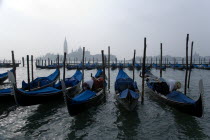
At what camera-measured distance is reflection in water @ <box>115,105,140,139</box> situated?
20.4 ft

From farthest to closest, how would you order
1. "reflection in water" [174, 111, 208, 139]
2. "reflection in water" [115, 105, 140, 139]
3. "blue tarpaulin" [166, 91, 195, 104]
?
"blue tarpaulin" [166, 91, 195, 104], "reflection in water" [115, 105, 140, 139], "reflection in water" [174, 111, 208, 139]

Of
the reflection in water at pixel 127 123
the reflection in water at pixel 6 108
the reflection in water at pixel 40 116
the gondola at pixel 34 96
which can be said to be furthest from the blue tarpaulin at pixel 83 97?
the reflection in water at pixel 6 108

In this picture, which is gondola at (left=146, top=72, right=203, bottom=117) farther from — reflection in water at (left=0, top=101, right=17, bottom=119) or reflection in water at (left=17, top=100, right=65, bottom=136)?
reflection in water at (left=0, top=101, right=17, bottom=119)

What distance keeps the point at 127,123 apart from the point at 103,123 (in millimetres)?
982

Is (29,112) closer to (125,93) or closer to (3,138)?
(3,138)

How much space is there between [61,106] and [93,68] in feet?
114

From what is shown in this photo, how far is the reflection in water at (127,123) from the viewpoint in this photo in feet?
20.4

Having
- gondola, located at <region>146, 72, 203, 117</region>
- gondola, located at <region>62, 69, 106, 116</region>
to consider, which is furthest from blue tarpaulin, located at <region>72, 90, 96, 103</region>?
gondola, located at <region>146, 72, 203, 117</region>

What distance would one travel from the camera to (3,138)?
5922 mm

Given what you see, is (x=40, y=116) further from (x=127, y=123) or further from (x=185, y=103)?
(x=185, y=103)

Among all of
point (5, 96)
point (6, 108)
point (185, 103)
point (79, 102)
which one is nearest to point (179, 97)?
point (185, 103)

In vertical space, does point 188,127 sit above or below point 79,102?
below

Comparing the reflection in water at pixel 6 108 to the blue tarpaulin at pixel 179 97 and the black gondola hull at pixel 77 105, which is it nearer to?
the black gondola hull at pixel 77 105

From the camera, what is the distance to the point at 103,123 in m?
7.23
